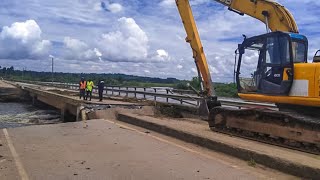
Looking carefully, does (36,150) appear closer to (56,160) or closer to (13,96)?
(56,160)

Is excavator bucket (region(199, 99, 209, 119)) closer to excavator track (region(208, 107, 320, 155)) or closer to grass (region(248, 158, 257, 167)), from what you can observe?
excavator track (region(208, 107, 320, 155))

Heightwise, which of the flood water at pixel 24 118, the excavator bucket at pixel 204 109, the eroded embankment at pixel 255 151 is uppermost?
the excavator bucket at pixel 204 109

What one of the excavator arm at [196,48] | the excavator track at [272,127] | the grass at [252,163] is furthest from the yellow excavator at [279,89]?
the excavator arm at [196,48]

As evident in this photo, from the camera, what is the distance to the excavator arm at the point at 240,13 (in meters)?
13.6

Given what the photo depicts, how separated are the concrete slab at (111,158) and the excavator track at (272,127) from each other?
223 centimetres

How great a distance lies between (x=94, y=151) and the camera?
10.9 m

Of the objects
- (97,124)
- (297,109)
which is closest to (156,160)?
(297,109)

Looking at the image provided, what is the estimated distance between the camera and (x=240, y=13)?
1573cm

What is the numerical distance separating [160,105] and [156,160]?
46.4 feet

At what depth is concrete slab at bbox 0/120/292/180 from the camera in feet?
27.0

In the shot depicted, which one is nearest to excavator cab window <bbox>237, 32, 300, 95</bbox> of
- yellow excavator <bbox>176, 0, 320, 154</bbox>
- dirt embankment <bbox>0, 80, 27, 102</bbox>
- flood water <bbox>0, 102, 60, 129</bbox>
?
yellow excavator <bbox>176, 0, 320, 154</bbox>

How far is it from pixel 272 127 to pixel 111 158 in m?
4.47

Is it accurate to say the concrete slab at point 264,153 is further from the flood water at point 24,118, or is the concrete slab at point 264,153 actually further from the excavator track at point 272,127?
the flood water at point 24,118

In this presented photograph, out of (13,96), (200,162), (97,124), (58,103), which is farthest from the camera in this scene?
(13,96)
